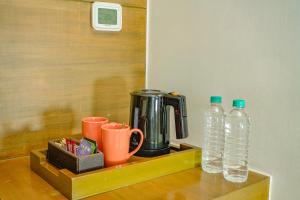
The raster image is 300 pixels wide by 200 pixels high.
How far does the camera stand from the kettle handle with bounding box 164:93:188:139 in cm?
107

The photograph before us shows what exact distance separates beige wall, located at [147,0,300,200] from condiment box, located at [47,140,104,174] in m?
0.45

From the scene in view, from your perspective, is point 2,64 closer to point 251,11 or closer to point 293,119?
point 251,11

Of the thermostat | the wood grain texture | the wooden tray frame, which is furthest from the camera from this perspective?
the thermostat

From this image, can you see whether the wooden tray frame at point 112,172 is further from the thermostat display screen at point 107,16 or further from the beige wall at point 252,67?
the thermostat display screen at point 107,16

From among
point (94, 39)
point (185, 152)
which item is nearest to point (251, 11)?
point (185, 152)

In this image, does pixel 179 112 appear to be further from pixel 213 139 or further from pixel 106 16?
pixel 106 16

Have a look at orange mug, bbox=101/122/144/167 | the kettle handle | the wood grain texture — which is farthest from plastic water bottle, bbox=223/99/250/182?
the wood grain texture

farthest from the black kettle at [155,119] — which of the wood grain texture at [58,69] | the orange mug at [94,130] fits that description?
the wood grain texture at [58,69]

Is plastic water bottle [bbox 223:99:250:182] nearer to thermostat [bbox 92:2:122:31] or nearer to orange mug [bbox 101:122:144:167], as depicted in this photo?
orange mug [bbox 101:122:144:167]

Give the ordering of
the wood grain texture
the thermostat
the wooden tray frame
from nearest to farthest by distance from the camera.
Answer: the wooden tray frame < the wood grain texture < the thermostat

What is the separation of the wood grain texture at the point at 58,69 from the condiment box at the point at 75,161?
10.4 inches

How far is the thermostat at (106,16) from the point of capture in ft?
4.35

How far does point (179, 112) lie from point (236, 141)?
0.21m

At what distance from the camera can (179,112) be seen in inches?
42.3
